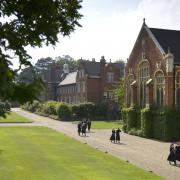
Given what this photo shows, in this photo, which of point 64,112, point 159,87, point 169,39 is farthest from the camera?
point 64,112

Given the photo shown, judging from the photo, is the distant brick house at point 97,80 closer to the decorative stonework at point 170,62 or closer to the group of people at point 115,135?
the decorative stonework at point 170,62

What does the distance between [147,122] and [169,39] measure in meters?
9.61

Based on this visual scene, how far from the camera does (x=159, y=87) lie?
4172cm

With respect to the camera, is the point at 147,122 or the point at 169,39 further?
the point at 169,39

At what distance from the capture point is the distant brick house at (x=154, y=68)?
39656mm

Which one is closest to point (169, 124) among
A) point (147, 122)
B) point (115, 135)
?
point (147, 122)

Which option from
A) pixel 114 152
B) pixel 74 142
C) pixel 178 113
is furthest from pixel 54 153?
pixel 178 113

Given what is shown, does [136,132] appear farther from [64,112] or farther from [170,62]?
[64,112]

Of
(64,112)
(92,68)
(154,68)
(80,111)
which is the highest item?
(92,68)

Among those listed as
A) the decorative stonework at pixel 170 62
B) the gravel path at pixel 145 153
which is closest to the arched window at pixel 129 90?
the decorative stonework at pixel 170 62

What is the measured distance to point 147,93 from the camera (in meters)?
43.4

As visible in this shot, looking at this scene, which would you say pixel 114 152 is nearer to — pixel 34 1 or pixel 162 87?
pixel 162 87

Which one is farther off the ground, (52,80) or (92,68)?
(92,68)

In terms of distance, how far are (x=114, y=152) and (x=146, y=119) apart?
12.6 m
